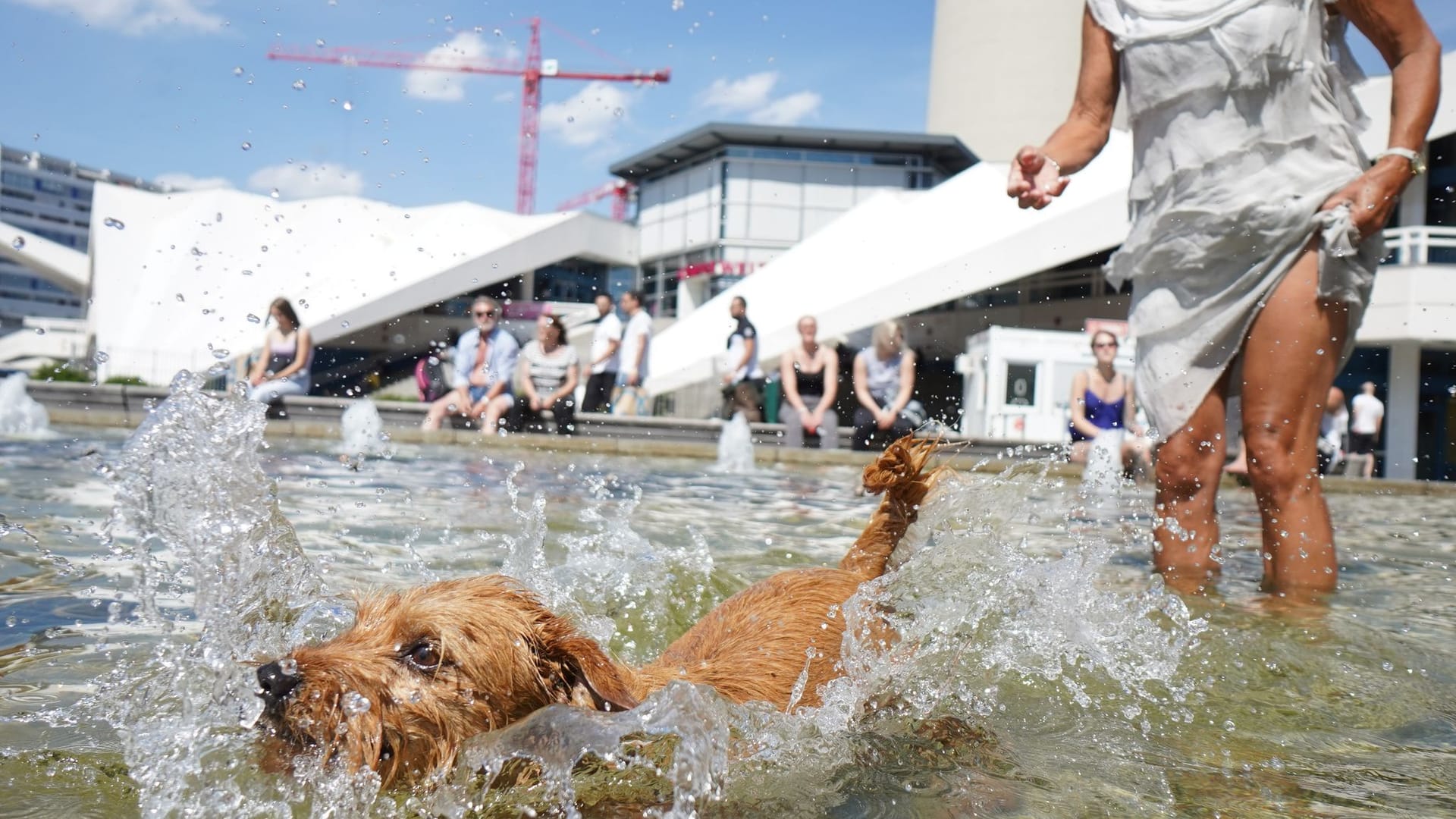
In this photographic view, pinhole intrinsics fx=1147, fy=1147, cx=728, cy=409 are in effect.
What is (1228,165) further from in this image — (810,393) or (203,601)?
(810,393)

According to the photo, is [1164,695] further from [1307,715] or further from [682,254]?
[682,254]

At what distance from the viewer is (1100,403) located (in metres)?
11.2

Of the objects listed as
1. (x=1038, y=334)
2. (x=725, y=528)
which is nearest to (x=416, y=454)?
(x=725, y=528)

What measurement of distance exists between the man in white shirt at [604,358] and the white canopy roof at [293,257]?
3045 cm

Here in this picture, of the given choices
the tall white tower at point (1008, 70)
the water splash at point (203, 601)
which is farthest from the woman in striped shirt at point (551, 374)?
the tall white tower at point (1008, 70)

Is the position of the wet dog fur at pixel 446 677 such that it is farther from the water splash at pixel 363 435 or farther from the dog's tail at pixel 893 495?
the water splash at pixel 363 435

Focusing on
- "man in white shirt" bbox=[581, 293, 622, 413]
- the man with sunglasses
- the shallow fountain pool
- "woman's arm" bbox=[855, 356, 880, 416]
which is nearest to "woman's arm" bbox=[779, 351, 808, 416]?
"woman's arm" bbox=[855, 356, 880, 416]

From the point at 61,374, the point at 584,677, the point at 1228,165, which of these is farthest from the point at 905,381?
the point at 61,374

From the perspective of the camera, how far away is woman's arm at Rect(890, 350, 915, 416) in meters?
11.8

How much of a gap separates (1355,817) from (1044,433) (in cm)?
1944

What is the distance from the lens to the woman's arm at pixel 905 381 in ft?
38.7

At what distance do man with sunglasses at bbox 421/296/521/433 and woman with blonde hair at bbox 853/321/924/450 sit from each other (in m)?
3.86

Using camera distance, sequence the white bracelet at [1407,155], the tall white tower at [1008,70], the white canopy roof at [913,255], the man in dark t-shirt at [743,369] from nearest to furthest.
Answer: the white bracelet at [1407,155] → the man in dark t-shirt at [743,369] → the white canopy roof at [913,255] → the tall white tower at [1008,70]

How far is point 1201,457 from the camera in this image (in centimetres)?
396
